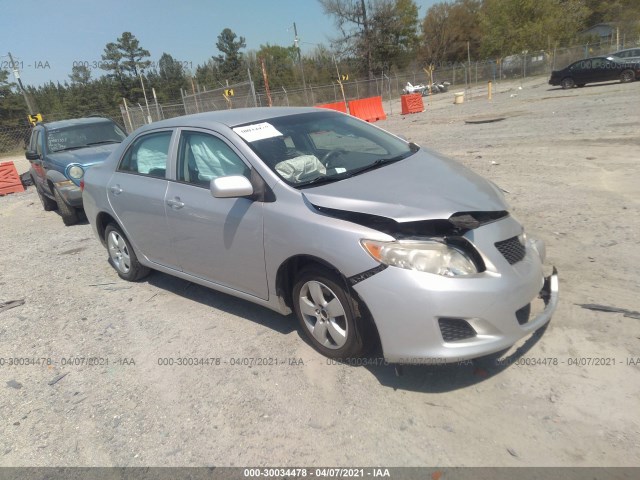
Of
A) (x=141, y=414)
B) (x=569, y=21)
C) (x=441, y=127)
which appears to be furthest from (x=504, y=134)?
(x=569, y=21)

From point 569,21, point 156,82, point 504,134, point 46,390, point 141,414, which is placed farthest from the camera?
point 156,82

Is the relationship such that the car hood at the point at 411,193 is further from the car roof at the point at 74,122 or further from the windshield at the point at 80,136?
the car roof at the point at 74,122

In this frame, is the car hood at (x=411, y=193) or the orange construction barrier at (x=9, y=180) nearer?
the car hood at (x=411, y=193)

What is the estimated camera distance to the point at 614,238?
4742mm

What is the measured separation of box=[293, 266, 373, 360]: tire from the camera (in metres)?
3.02

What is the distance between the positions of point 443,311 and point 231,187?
5.50 ft

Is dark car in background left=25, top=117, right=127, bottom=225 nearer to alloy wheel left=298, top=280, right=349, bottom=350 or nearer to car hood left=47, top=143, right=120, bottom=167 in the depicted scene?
car hood left=47, top=143, right=120, bottom=167

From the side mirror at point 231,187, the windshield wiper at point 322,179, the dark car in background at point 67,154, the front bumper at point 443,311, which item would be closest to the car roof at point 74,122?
the dark car in background at point 67,154

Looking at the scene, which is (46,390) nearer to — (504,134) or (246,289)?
(246,289)

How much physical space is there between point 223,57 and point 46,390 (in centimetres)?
8236

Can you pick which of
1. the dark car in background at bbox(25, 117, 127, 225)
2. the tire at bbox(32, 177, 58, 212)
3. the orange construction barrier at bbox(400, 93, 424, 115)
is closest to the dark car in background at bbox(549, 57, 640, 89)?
the orange construction barrier at bbox(400, 93, 424, 115)

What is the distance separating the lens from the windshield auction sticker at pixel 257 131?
3723 millimetres

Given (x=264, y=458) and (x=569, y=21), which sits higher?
(x=569, y=21)

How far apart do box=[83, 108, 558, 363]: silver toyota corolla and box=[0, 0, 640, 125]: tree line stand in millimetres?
39986
